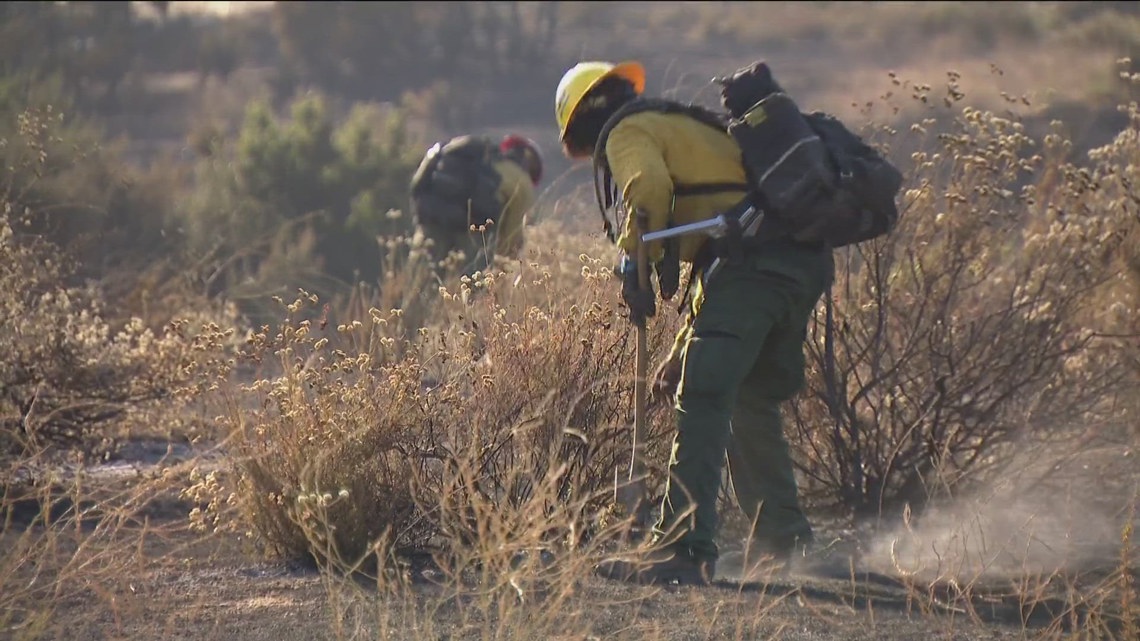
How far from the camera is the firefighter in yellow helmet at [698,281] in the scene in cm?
495

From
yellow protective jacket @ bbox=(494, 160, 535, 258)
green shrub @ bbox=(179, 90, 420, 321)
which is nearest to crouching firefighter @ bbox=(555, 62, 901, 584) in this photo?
yellow protective jacket @ bbox=(494, 160, 535, 258)

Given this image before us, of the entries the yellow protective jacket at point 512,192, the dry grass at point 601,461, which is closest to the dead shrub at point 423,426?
the dry grass at point 601,461

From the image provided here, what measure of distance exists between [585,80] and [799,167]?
2.61ft

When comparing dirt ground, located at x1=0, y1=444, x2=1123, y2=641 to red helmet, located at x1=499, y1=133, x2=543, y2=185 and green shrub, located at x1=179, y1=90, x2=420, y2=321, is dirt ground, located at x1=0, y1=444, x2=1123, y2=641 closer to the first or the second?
red helmet, located at x1=499, y1=133, x2=543, y2=185

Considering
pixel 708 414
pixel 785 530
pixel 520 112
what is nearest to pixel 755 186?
pixel 708 414

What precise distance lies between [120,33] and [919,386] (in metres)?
34.2

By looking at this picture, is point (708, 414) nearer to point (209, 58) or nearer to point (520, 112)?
point (520, 112)

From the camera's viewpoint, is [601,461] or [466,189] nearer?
[601,461]

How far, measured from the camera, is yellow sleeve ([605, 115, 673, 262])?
487 centimetres

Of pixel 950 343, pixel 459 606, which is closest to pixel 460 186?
pixel 950 343

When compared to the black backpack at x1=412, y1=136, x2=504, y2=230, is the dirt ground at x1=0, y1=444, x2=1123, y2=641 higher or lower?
lower

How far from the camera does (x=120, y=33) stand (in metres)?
37.7

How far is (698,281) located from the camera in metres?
5.23

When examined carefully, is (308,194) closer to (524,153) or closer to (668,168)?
(524,153)
